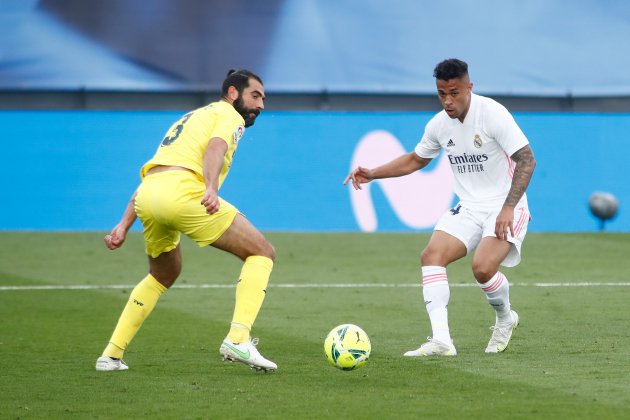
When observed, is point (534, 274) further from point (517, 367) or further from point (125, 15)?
point (125, 15)

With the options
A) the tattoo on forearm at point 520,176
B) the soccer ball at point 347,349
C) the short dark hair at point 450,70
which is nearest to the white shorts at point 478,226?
the tattoo on forearm at point 520,176

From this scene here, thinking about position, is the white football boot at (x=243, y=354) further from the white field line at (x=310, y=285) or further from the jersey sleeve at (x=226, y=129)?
the white field line at (x=310, y=285)

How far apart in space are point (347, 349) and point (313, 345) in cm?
153

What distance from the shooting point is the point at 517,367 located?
769 centimetres

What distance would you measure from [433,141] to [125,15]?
13.3 m

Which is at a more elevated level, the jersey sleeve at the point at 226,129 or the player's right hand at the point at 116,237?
the jersey sleeve at the point at 226,129

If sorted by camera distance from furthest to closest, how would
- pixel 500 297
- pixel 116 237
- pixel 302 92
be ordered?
1. pixel 302 92
2. pixel 500 297
3. pixel 116 237

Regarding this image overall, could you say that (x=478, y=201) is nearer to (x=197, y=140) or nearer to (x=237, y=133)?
(x=237, y=133)

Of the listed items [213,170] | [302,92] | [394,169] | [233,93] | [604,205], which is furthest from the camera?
[302,92]

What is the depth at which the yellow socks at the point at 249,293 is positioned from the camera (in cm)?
745

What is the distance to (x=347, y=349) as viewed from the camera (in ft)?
24.3

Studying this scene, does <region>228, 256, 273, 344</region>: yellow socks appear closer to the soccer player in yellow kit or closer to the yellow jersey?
the soccer player in yellow kit

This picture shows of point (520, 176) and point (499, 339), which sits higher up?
point (520, 176)

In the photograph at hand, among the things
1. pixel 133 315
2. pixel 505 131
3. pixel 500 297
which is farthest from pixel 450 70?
pixel 133 315
